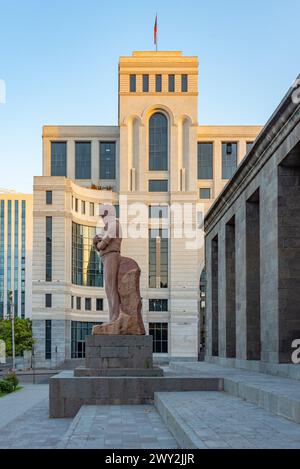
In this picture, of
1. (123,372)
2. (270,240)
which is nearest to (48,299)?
(270,240)

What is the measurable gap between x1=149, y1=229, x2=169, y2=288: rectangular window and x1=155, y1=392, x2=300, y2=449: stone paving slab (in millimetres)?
57839

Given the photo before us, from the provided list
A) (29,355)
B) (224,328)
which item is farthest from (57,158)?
(224,328)

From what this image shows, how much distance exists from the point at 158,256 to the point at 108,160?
1308cm

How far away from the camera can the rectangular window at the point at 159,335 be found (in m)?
72.8

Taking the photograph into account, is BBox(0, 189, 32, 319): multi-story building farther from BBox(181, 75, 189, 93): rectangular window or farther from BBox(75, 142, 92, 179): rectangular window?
BBox(181, 75, 189, 93): rectangular window

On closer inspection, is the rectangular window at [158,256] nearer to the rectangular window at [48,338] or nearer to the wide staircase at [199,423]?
the rectangular window at [48,338]

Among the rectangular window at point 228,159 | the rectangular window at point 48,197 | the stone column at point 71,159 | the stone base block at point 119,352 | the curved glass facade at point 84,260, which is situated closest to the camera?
the stone base block at point 119,352

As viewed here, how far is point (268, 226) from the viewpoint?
25.4 m

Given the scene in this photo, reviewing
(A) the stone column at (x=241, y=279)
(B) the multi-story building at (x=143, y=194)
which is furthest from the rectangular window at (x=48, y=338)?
(A) the stone column at (x=241, y=279)

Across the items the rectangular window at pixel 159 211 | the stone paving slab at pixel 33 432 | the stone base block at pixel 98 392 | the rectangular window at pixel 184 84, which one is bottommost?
the stone paving slab at pixel 33 432

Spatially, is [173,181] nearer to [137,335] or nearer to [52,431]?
[137,335]

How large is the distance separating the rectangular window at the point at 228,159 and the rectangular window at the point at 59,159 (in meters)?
18.8

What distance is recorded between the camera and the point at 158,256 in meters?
74.4

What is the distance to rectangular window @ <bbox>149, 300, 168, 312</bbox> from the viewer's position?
7400 cm
